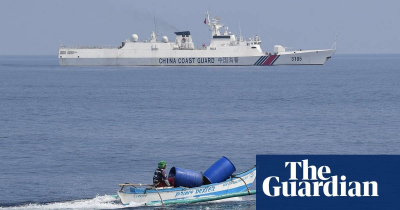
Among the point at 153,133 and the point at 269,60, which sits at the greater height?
the point at 269,60

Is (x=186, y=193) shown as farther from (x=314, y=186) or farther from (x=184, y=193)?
(x=314, y=186)

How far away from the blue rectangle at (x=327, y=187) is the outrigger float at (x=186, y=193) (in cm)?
79

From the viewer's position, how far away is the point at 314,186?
69.2 feet

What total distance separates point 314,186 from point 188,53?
91.9 m

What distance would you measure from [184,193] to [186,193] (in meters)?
0.07

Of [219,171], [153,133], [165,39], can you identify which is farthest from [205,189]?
[165,39]

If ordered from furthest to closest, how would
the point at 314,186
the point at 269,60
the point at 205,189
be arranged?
the point at 269,60 → the point at 205,189 → the point at 314,186

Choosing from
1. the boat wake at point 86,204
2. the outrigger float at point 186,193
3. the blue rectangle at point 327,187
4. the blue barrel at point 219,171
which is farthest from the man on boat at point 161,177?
the blue rectangle at point 327,187

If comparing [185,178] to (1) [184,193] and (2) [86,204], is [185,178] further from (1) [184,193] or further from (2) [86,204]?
(2) [86,204]

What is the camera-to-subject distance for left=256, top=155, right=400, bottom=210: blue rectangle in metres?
21.5

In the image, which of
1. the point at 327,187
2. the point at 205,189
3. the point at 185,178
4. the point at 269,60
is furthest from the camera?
the point at 269,60

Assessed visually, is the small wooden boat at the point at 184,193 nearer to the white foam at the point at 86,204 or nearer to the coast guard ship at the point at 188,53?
the white foam at the point at 86,204

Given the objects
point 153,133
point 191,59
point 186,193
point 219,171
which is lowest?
point 186,193

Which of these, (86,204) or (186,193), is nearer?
(186,193)
